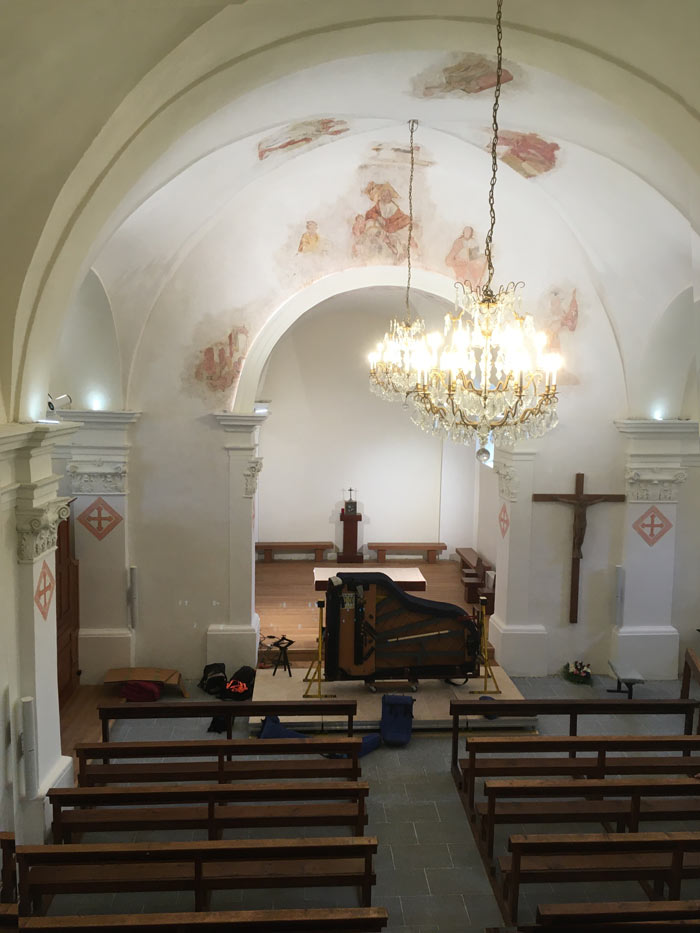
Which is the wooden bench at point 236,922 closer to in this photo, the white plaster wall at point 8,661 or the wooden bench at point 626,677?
the white plaster wall at point 8,661

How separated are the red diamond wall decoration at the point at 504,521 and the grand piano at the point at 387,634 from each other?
83.1 inches

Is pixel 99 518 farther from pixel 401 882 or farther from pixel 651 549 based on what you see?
pixel 651 549

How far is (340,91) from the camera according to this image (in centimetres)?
737

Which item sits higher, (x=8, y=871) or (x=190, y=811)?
(x=190, y=811)

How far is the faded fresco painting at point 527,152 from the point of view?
9.06 meters

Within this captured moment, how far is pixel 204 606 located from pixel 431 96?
7.82 meters

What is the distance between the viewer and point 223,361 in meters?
11.5

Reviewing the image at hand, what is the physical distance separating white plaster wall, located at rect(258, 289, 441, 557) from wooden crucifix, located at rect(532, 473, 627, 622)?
264 inches

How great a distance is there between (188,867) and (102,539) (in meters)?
6.42

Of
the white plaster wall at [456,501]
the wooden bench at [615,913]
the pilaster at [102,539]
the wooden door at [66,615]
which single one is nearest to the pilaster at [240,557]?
the pilaster at [102,539]

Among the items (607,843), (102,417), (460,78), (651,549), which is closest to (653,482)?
(651,549)

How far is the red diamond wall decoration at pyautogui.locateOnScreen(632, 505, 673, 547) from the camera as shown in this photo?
476 inches

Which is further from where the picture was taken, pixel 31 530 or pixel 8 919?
pixel 31 530

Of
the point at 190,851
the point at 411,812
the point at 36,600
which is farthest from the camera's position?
the point at 411,812
